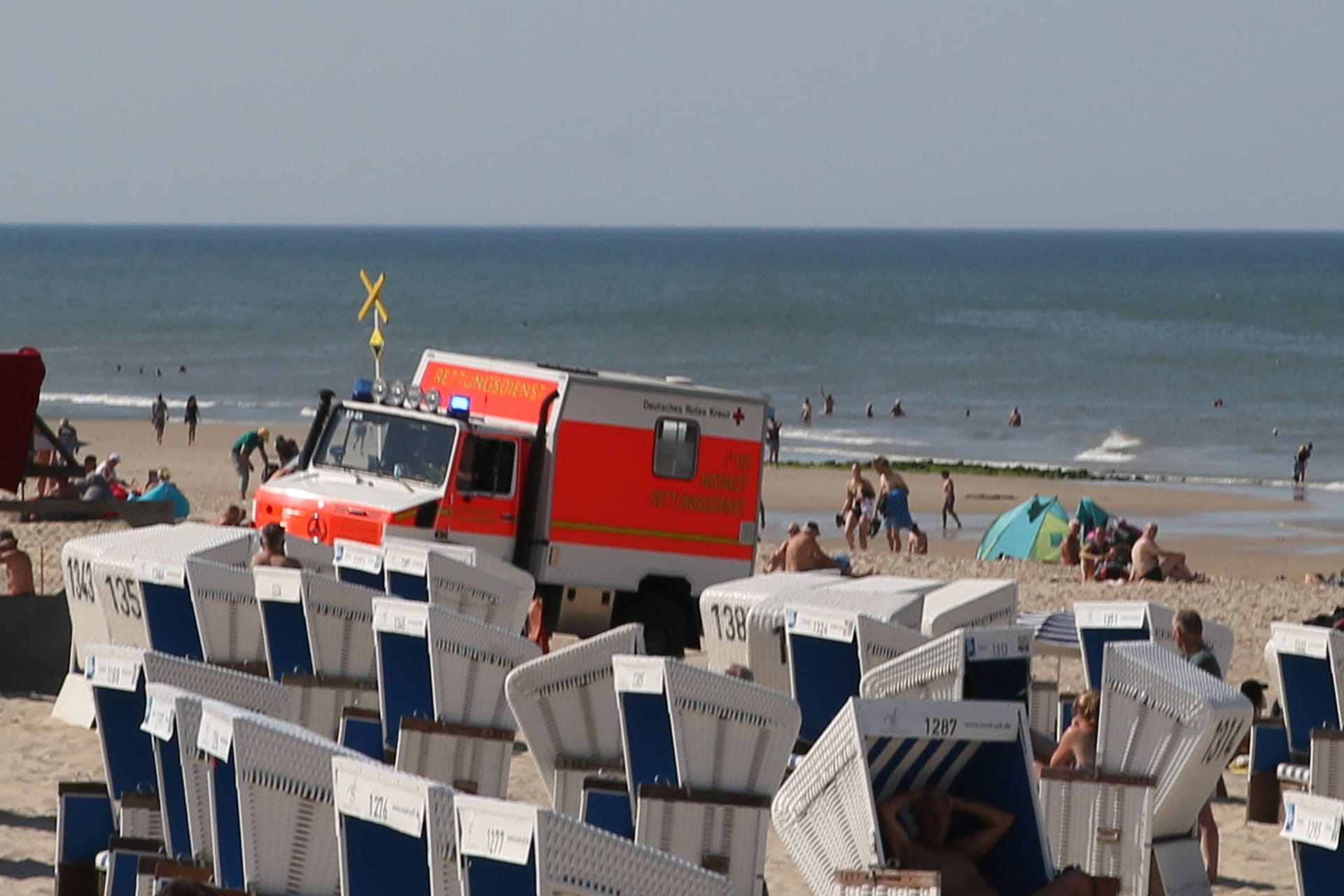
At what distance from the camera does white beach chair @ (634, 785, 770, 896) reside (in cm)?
645

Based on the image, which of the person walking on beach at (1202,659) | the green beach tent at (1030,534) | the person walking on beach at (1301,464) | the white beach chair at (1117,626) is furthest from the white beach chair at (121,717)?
the person walking on beach at (1301,464)

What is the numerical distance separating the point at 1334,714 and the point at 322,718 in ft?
16.2

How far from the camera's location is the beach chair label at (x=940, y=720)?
6160 mm

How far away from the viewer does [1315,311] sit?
121250 millimetres

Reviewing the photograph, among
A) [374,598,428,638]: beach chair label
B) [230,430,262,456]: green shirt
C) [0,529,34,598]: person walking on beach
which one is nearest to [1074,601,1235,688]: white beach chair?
[374,598,428,638]: beach chair label

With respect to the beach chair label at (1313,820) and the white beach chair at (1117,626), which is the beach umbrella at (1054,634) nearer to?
the white beach chair at (1117,626)

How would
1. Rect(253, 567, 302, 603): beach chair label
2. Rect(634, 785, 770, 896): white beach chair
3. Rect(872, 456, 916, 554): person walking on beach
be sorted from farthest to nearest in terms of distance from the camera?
Rect(872, 456, 916, 554): person walking on beach → Rect(253, 567, 302, 603): beach chair label → Rect(634, 785, 770, 896): white beach chair

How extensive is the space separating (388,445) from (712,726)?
29.2 feet

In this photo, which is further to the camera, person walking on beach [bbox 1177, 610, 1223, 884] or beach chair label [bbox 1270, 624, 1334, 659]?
beach chair label [bbox 1270, 624, 1334, 659]

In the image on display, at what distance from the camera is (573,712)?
24.1ft

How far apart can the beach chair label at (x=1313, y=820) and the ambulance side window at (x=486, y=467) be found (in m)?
9.49

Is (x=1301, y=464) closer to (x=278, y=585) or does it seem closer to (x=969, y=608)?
(x=969, y=608)

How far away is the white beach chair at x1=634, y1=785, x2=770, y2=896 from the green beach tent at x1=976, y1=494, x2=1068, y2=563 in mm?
19446

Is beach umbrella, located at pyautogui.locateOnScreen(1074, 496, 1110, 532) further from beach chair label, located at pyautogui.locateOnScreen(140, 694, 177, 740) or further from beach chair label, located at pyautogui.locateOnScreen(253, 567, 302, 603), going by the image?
beach chair label, located at pyautogui.locateOnScreen(140, 694, 177, 740)
